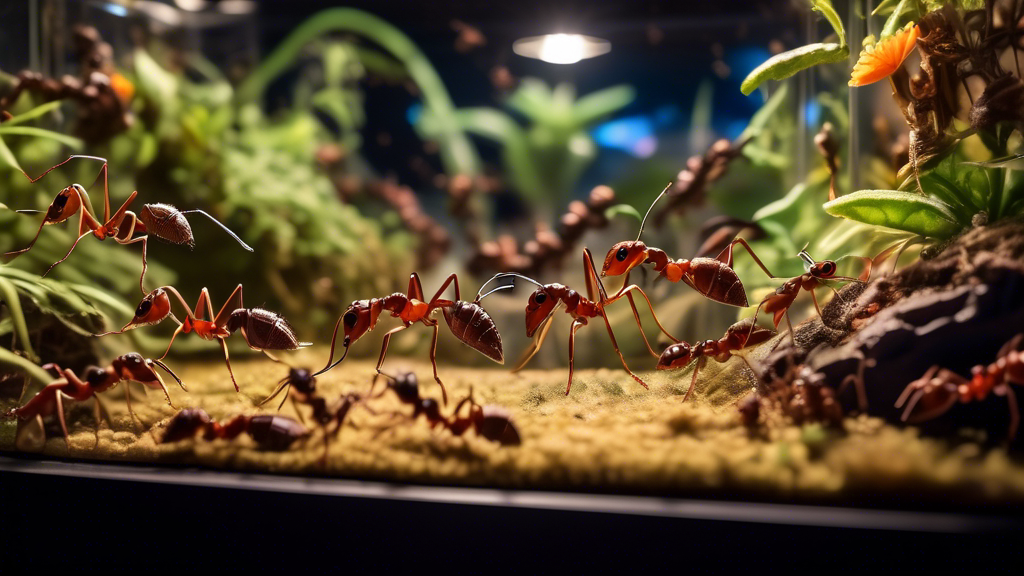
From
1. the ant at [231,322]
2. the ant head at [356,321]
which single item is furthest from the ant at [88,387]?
the ant head at [356,321]

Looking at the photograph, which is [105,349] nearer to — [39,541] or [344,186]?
[39,541]

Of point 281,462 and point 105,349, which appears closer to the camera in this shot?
point 281,462

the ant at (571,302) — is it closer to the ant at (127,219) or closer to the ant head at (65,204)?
the ant at (127,219)

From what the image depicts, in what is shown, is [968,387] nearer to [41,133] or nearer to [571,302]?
[571,302]

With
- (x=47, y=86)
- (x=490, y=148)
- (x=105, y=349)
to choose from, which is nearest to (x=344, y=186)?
(x=490, y=148)

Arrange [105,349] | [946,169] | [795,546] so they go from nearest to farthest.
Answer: [795,546]
[946,169]
[105,349]

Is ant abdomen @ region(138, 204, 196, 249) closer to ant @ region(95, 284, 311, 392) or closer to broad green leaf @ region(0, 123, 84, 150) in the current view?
ant @ region(95, 284, 311, 392)
